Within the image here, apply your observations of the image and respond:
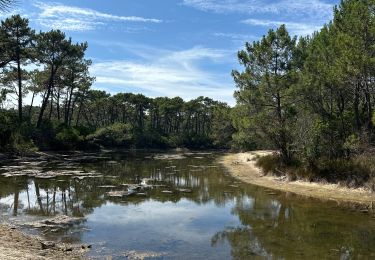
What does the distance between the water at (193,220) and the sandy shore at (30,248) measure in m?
0.69

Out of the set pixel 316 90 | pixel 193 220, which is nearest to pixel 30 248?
pixel 193 220

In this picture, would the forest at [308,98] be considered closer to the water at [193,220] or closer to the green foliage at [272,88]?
the green foliage at [272,88]

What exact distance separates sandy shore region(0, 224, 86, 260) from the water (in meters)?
0.69

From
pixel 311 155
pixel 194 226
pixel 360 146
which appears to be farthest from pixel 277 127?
pixel 194 226

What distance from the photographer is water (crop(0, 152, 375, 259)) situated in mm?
12172

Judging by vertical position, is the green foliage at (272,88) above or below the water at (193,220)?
above

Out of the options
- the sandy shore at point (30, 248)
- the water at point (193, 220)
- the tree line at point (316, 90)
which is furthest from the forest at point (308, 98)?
the sandy shore at point (30, 248)

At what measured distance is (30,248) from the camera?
1073 cm

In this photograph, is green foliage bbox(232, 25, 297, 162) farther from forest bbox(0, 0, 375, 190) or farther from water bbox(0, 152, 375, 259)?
water bbox(0, 152, 375, 259)

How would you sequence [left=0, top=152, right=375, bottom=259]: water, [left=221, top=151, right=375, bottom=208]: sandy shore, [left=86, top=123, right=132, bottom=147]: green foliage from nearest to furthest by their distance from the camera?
[left=0, top=152, right=375, bottom=259]: water, [left=221, top=151, right=375, bottom=208]: sandy shore, [left=86, top=123, right=132, bottom=147]: green foliage

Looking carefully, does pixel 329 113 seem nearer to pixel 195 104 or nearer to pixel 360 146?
pixel 360 146

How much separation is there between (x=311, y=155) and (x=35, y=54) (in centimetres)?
3809

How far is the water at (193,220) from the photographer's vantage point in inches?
479

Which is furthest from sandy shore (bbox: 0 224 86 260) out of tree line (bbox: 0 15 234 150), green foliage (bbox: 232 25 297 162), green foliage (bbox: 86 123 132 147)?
green foliage (bbox: 86 123 132 147)
